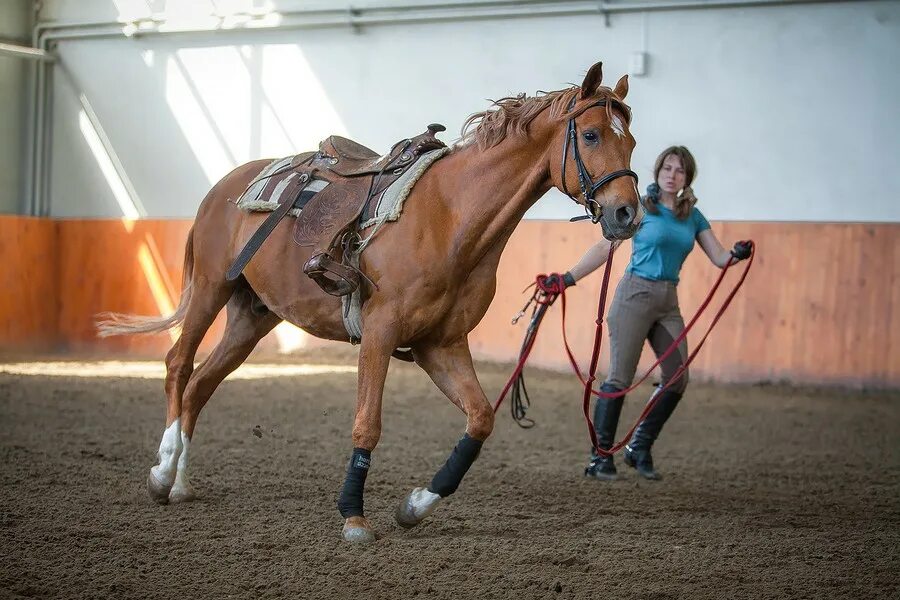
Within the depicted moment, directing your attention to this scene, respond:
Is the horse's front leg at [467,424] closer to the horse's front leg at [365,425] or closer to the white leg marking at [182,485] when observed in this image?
the horse's front leg at [365,425]

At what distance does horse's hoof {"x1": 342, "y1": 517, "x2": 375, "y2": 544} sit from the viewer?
3.79 m

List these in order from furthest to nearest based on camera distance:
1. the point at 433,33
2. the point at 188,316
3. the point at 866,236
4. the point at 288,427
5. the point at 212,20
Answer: the point at 212,20 → the point at 433,33 → the point at 866,236 → the point at 288,427 → the point at 188,316

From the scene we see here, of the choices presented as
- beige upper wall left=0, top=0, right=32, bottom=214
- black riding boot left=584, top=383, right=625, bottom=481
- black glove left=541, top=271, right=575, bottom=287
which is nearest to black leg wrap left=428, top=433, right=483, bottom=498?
black glove left=541, top=271, right=575, bottom=287

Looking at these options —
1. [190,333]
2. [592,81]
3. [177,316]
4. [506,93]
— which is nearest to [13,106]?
[506,93]

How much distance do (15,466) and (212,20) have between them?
7.90 metres

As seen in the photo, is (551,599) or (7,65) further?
(7,65)

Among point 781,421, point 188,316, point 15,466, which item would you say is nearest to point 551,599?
point 188,316

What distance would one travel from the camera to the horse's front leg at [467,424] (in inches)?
154

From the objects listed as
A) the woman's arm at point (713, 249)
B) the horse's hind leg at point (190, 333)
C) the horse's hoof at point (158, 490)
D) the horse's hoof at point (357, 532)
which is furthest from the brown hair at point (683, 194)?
the horse's hoof at point (158, 490)

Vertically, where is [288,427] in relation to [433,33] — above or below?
below

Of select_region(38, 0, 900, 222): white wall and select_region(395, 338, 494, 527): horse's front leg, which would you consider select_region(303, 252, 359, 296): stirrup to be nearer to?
select_region(395, 338, 494, 527): horse's front leg

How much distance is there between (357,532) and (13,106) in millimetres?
10390

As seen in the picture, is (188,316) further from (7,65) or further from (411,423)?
(7,65)

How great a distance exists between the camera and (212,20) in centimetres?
1189
